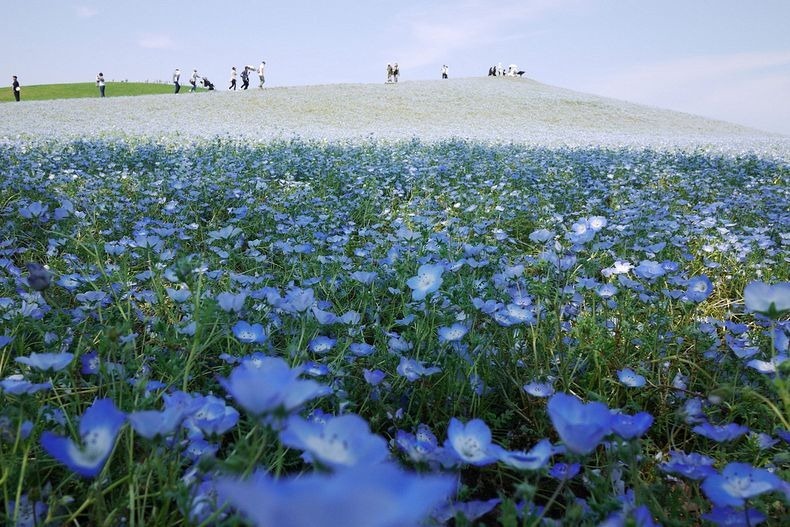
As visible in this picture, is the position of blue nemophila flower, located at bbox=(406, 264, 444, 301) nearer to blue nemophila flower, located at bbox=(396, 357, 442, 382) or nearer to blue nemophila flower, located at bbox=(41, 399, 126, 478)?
blue nemophila flower, located at bbox=(396, 357, 442, 382)

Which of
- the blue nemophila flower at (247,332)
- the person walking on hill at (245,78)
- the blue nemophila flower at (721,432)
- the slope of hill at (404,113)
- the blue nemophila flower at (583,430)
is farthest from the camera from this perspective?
the person walking on hill at (245,78)

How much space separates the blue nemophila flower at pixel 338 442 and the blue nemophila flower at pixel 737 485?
56 cm

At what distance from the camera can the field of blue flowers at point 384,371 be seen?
27.5 inches

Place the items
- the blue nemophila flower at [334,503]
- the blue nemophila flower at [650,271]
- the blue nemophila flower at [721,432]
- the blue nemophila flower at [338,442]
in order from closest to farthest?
the blue nemophila flower at [334,503]
the blue nemophila flower at [338,442]
the blue nemophila flower at [721,432]
the blue nemophila flower at [650,271]

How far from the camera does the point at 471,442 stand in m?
0.89

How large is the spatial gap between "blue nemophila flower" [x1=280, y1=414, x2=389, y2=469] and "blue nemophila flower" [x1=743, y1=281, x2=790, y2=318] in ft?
2.48

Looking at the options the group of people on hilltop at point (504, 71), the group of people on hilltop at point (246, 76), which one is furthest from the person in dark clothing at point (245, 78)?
the group of people on hilltop at point (504, 71)

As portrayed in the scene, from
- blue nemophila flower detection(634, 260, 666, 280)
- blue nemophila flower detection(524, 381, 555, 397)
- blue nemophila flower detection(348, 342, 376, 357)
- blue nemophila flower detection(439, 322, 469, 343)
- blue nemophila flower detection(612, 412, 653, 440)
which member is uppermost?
blue nemophila flower detection(634, 260, 666, 280)

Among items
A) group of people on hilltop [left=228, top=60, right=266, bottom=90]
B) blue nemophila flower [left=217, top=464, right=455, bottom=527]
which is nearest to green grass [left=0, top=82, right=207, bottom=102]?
group of people on hilltop [left=228, top=60, right=266, bottom=90]

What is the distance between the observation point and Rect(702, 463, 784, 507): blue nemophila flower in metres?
0.79

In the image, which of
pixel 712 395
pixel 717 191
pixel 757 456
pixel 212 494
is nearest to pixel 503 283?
pixel 757 456

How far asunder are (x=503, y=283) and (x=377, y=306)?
0.48 metres

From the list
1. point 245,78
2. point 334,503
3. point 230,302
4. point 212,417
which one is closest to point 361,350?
point 230,302

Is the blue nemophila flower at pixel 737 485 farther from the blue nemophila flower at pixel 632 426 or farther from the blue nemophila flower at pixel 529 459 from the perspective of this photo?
the blue nemophila flower at pixel 529 459
